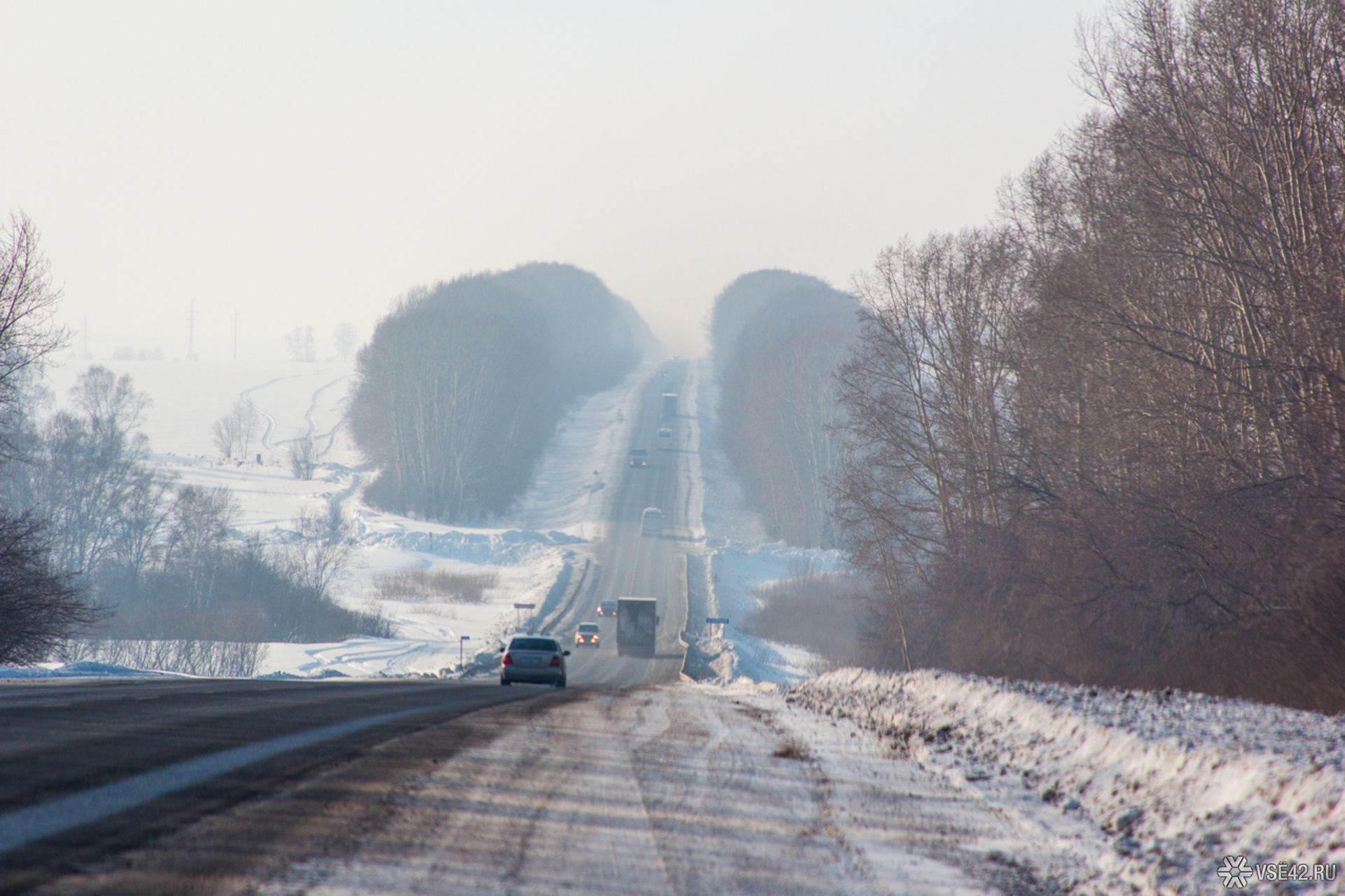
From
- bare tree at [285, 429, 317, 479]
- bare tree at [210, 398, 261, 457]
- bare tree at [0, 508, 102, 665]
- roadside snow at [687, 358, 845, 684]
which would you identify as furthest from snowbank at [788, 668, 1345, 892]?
bare tree at [210, 398, 261, 457]

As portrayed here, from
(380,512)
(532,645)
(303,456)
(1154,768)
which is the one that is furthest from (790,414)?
(1154,768)

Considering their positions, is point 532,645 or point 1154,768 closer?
point 1154,768

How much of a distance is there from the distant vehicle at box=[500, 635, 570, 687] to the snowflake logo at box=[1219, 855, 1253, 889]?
20.5 metres

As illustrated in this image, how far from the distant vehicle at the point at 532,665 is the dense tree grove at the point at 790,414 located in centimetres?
4508

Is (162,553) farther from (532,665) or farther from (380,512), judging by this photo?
(532,665)

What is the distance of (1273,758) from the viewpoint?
→ 17.0ft

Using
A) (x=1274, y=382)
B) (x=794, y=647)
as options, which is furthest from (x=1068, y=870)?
(x=794, y=647)

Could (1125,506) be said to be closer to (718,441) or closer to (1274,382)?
(1274,382)

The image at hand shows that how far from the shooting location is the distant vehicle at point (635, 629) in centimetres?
4922

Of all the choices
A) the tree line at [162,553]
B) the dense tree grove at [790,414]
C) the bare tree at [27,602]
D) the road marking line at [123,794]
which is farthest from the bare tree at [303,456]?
the road marking line at [123,794]

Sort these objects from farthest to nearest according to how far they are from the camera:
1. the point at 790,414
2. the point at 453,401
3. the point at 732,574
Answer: the point at 453,401, the point at 790,414, the point at 732,574

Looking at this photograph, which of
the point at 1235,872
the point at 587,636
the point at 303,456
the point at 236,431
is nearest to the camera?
the point at 1235,872

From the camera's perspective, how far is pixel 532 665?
23.8 m

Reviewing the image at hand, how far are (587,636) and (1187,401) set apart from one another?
3815cm
